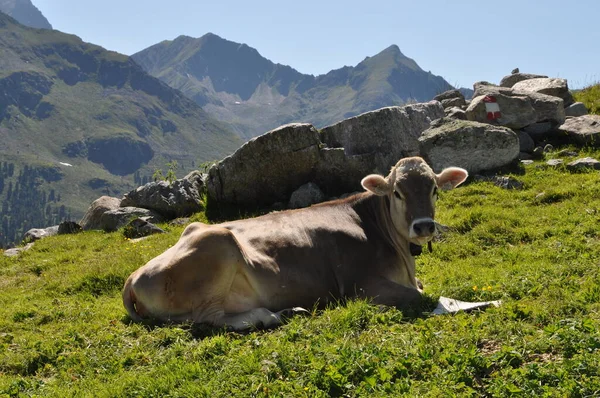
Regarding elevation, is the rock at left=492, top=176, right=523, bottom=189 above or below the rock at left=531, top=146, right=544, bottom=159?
below

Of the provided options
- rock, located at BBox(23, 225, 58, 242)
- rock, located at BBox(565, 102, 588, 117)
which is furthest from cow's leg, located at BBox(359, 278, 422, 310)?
rock, located at BBox(565, 102, 588, 117)

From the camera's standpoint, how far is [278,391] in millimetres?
6195

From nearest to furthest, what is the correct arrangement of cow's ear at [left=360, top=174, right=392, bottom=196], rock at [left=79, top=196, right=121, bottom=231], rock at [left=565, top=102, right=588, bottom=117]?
cow's ear at [left=360, top=174, right=392, bottom=196] < rock at [left=79, top=196, right=121, bottom=231] < rock at [left=565, top=102, right=588, bottom=117]

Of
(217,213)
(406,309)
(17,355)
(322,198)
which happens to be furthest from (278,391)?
(217,213)

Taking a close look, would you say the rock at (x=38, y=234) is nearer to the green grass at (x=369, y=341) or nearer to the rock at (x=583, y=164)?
the green grass at (x=369, y=341)

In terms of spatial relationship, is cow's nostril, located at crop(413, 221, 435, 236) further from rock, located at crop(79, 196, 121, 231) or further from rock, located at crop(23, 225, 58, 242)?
rock, located at crop(23, 225, 58, 242)

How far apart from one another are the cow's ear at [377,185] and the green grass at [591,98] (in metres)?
17.5

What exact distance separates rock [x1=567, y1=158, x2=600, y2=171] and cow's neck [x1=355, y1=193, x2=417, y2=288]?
33.1 ft

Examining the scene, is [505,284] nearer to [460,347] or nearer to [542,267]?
[542,267]

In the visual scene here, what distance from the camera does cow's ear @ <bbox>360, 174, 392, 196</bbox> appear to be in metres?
11.0

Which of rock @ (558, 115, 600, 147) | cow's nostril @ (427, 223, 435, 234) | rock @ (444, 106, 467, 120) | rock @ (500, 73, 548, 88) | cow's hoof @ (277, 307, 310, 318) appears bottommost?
cow's hoof @ (277, 307, 310, 318)

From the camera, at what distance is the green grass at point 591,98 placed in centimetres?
2480

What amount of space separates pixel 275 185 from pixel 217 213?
2215 millimetres

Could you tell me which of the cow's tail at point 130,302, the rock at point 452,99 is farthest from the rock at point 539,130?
the cow's tail at point 130,302
